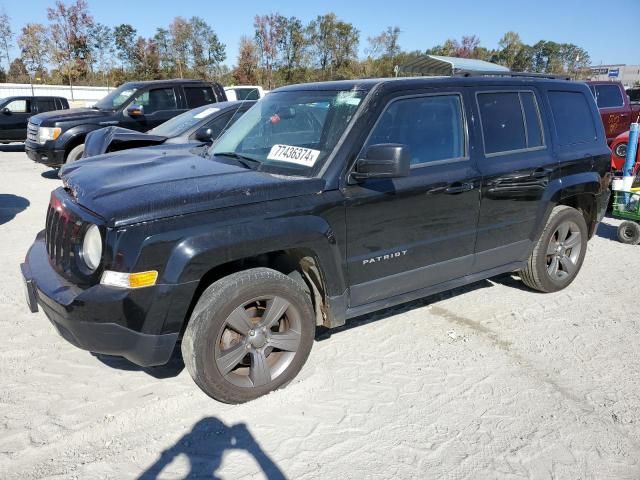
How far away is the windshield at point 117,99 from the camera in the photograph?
1064 cm

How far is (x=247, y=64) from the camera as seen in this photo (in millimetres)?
48344

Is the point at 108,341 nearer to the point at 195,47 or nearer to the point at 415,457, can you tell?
the point at 415,457

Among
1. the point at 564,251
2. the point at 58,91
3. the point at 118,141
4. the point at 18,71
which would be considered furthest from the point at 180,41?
the point at 564,251

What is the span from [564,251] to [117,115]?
346 inches

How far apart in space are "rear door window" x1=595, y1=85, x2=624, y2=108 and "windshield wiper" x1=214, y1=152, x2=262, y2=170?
11.3 meters

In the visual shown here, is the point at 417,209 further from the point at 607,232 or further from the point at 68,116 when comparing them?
the point at 68,116

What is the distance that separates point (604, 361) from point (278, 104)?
314 centimetres

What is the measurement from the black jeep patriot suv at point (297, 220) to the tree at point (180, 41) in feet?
160

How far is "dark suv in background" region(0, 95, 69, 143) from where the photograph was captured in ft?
51.2

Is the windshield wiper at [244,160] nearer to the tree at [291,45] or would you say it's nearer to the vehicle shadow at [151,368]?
the vehicle shadow at [151,368]

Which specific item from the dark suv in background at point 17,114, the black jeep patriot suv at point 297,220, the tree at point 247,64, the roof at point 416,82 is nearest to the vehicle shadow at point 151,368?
the black jeep patriot suv at point 297,220

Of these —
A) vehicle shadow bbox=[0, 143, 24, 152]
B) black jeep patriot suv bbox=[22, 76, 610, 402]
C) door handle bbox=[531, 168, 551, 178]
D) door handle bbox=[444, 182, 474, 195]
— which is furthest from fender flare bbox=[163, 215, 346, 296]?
vehicle shadow bbox=[0, 143, 24, 152]

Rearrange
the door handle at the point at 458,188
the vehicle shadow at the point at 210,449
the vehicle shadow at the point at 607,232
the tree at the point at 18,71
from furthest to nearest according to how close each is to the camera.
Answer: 1. the tree at the point at 18,71
2. the vehicle shadow at the point at 607,232
3. the door handle at the point at 458,188
4. the vehicle shadow at the point at 210,449

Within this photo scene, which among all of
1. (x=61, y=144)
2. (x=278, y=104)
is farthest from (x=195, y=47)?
(x=278, y=104)
